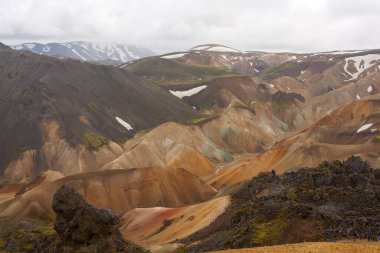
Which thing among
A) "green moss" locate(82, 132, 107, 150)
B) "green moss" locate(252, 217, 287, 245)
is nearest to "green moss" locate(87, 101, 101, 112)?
"green moss" locate(82, 132, 107, 150)

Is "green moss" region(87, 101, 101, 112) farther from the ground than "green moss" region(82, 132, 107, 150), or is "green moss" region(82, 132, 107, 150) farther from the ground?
"green moss" region(87, 101, 101, 112)

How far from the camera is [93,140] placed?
131 metres

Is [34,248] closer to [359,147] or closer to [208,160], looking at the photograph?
[359,147]

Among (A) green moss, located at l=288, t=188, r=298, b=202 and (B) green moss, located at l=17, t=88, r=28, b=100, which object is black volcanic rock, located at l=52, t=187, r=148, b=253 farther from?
(B) green moss, located at l=17, t=88, r=28, b=100

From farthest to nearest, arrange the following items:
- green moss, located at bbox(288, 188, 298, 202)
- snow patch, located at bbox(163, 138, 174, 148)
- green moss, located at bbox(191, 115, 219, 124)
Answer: green moss, located at bbox(191, 115, 219, 124)
snow patch, located at bbox(163, 138, 174, 148)
green moss, located at bbox(288, 188, 298, 202)

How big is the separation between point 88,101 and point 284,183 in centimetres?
10020

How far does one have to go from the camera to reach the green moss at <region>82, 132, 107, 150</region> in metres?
129

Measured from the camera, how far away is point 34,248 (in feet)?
153

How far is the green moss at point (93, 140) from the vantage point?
12875cm

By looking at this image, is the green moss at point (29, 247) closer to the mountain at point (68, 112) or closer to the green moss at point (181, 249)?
the green moss at point (181, 249)

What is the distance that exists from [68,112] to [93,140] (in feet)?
49.8

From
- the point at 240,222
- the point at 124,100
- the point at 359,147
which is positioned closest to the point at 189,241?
the point at 240,222

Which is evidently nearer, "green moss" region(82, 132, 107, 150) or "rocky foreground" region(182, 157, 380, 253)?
"rocky foreground" region(182, 157, 380, 253)

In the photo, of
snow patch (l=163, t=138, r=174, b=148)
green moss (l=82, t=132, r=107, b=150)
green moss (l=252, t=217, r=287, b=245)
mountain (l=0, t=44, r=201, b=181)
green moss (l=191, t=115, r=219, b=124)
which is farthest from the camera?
green moss (l=191, t=115, r=219, b=124)
